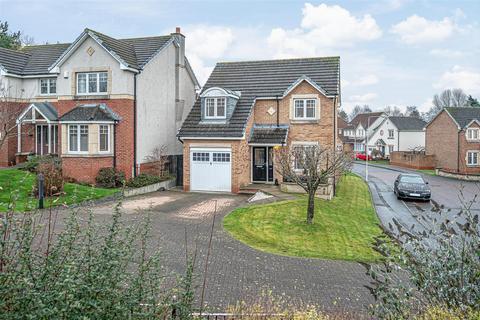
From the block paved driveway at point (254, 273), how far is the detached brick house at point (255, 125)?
8587 millimetres

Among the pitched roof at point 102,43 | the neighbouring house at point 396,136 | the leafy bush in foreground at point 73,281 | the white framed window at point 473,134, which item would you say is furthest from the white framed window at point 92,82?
the neighbouring house at point 396,136

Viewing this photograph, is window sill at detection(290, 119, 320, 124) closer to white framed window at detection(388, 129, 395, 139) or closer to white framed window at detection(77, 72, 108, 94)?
white framed window at detection(77, 72, 108, 94)

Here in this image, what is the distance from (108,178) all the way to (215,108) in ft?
25.0

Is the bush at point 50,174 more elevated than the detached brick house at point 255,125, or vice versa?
the detached brick house at point 255,125

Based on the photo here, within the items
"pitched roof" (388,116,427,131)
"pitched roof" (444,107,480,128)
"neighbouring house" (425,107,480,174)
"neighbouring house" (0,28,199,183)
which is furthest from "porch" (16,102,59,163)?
"pitched roof" (388,116,427,131)

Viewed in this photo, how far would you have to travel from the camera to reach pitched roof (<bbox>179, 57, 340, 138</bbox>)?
2603cm

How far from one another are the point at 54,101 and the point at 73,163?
691cm

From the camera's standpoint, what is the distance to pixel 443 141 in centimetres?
5469

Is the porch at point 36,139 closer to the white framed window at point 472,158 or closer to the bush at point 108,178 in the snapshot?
the bush at point 108,178

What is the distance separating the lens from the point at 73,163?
2478 cm

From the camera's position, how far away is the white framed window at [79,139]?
2488 centimetres

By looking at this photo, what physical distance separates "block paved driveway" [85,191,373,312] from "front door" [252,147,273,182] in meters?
10.5

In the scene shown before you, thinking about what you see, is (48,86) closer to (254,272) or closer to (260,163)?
(260,163)

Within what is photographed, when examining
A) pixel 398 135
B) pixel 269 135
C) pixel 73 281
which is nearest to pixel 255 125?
pixel 269 135
